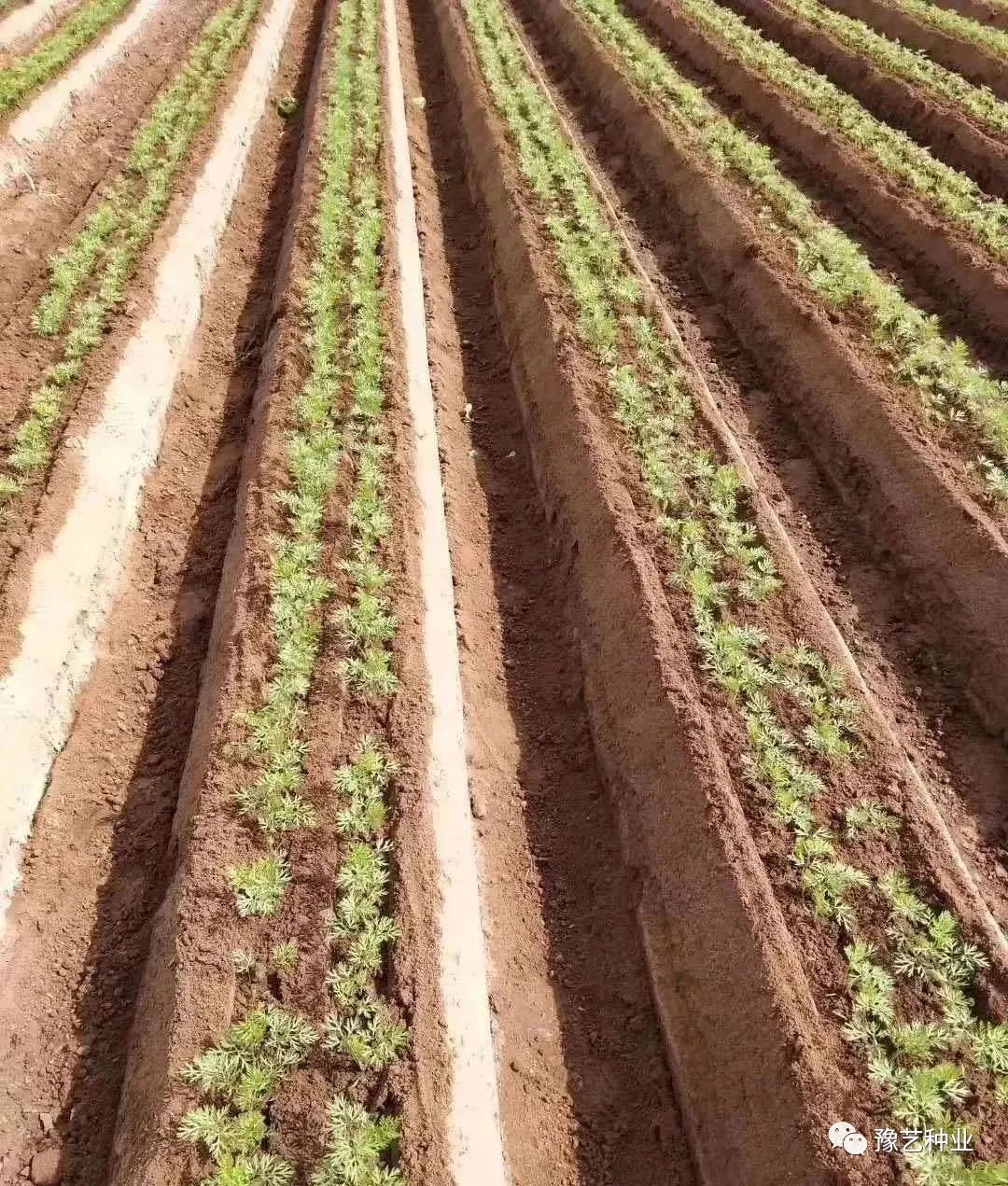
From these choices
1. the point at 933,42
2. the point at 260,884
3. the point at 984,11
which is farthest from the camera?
the point at 984,11

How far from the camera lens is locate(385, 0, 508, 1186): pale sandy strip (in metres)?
6.02

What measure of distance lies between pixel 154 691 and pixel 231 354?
23.3 feet

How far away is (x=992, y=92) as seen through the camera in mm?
18359

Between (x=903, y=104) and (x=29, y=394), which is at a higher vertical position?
(x=903, y=104)

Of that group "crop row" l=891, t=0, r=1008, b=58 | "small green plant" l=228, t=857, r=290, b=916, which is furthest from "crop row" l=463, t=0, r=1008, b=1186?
"crop row" l=891, t=0, r=1008, b=58

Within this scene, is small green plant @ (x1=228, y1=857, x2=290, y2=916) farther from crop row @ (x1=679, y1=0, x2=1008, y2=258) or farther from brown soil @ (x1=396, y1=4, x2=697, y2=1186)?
crop row @ (x1=679, y1=0, x2=1008, y2=258)

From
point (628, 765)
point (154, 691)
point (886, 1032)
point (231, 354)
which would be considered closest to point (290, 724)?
point (154, 691)

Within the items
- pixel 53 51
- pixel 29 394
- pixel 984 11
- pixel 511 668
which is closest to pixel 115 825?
pixel 511 668

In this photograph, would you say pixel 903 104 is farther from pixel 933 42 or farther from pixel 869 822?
pixel 869 822

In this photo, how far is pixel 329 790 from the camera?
7.44 meters

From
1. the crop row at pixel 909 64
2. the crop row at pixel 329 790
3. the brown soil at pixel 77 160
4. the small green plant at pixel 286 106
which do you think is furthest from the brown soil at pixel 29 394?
the crop row at pixel 909 64

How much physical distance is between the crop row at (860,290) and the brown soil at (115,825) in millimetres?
10369

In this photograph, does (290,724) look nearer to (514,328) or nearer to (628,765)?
(628,765)

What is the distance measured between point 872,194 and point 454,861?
15.4 meters
